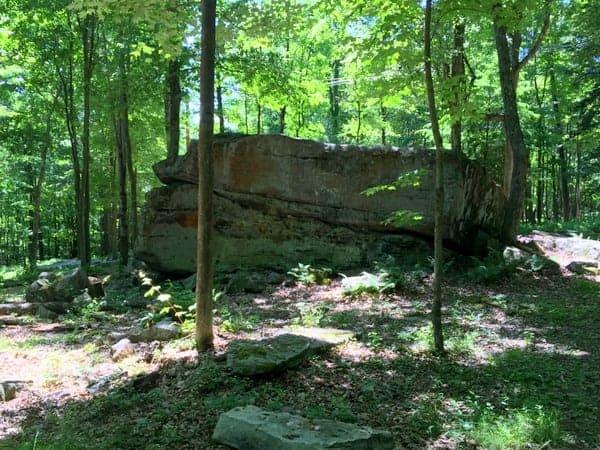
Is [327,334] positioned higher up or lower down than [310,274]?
lower down

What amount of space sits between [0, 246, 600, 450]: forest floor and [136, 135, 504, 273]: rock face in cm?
357

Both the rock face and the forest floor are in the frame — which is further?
the rock face

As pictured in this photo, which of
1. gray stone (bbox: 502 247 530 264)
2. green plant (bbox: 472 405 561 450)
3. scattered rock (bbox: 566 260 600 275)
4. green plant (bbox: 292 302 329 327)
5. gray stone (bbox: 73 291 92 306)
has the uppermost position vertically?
gray stone (bbox: 502 247 530 264)

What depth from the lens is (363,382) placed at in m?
5.28

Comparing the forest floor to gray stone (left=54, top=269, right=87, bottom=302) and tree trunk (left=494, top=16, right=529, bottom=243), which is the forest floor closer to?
gray stone (left=54, top=269, right=87, bottom=302)

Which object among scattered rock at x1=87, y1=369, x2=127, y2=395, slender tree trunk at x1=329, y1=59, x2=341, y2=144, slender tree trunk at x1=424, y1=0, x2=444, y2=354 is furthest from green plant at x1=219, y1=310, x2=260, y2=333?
slender tree trunk at x1=329, y1=59, x2=341, y2=144

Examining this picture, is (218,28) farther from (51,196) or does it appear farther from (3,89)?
(51,196)

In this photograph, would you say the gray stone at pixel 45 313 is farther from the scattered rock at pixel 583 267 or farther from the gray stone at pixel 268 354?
the scattered rock at pixel 583 267

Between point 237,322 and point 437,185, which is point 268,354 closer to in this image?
point 237,322

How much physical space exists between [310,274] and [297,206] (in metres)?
2.05

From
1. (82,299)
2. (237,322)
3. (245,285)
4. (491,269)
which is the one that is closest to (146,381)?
(237,322)

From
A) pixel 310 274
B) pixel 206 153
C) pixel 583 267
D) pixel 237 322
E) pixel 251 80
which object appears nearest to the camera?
pixel 206 153

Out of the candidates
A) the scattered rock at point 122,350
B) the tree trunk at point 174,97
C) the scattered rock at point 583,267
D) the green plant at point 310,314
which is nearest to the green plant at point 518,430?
the green plant at point 310,314

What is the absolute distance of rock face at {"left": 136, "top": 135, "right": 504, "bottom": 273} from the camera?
39.5ft
